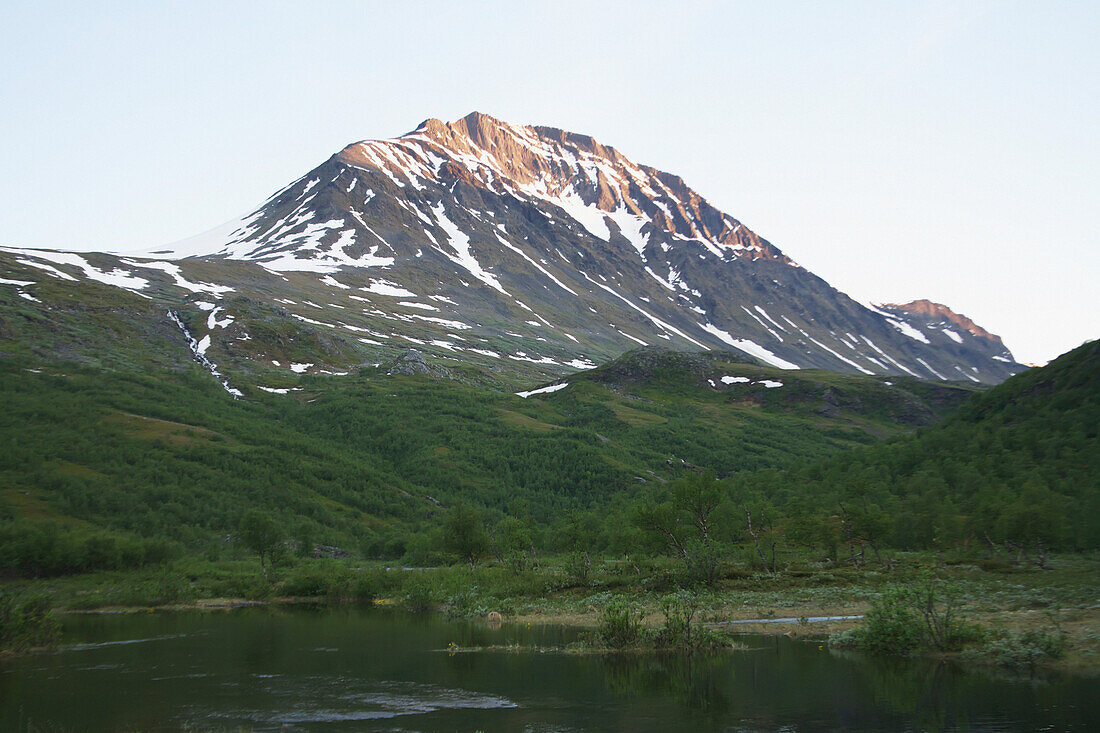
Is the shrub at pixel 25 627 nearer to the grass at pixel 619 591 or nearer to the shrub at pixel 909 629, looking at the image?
the grass at pixel 619 591

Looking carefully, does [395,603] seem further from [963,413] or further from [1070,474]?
[963,413]

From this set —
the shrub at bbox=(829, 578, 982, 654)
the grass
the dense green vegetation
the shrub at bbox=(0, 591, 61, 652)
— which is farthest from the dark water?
the grass

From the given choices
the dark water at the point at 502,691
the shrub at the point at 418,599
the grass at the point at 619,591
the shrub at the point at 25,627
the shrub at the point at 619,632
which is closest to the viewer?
the dark water at the point at 502,691

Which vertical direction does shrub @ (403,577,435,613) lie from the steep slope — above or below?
below

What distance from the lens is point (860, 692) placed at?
24.2 metres

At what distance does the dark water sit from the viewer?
21.8 m

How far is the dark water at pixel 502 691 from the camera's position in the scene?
71.6ft

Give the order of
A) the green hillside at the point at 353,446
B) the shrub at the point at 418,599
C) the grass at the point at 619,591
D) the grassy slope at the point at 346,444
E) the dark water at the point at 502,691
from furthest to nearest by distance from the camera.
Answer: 1. the grassy slope at the point at 346,444
2. the green hillside at the point at 353,446
3. the shrub at the point at 418,599
4. the grass at the point at 619,591
5. the dark water at the point at 502,691

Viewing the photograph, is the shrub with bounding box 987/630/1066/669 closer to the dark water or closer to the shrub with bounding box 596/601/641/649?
the dark water

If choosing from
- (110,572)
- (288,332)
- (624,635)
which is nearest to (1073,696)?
(624,635)

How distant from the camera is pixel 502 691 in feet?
88.8

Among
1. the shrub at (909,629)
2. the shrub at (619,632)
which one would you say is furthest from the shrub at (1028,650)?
the shrub at (619,632)

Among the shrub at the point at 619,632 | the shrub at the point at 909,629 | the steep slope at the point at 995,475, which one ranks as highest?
the steep slope at the point at 995,475

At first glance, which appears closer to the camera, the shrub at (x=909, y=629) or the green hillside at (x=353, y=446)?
the shrub at (x=909, y=629)
